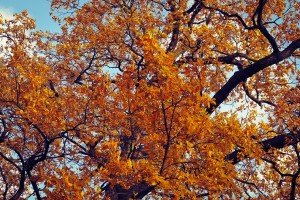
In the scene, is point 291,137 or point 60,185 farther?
point 291,137

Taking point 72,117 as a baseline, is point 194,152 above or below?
below

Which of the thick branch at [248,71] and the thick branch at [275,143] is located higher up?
the thick branch at [248,71]

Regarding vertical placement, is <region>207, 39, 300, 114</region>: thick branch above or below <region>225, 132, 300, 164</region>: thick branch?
above

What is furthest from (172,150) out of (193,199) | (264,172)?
(264,172)

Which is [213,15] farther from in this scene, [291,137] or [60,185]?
[60,185]

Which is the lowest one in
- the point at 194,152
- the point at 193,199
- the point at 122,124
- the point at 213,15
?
the point at 193,199

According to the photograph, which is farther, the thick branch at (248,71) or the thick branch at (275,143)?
the thick branch at (248,71)

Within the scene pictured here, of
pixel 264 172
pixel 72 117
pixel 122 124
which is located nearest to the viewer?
pixel 122 124

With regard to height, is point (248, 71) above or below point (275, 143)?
above

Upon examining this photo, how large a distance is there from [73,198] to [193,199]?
7.62ft

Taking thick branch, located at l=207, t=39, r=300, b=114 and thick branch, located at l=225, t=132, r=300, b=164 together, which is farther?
thick branch, located at l=207, t=39, r=300, b=114

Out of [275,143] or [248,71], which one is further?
[248,71]

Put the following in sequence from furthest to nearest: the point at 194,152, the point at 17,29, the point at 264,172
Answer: the point at 264,172, the point at 17,29, the point at 194,152

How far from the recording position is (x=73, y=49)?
46.2ft
